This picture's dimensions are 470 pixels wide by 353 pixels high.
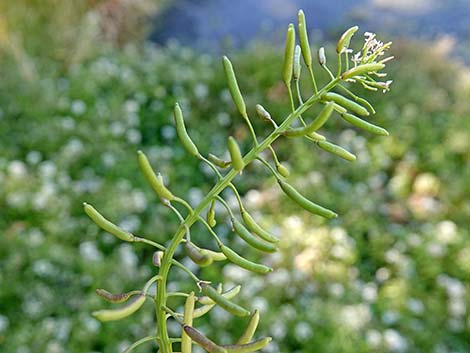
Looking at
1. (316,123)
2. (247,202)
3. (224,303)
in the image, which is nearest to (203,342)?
(224,303)

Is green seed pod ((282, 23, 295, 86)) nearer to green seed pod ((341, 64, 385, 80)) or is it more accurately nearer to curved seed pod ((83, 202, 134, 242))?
green seed pod ((341, 64, 385, 80))

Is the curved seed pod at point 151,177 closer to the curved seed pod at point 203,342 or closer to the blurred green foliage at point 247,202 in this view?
the curved seed pod at point 203,342

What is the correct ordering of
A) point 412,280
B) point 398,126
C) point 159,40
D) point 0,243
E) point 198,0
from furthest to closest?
point 198,0, point 159,40, point 398,126, point 412,280, point 0,243

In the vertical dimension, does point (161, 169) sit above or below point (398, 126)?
below

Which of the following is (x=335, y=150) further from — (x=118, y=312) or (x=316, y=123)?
(x=118, y=312)

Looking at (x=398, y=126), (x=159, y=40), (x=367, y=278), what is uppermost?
(x=398, y=126)

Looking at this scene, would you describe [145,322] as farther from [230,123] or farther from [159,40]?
[159,40]

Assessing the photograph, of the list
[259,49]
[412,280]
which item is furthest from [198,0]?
[412,280]
